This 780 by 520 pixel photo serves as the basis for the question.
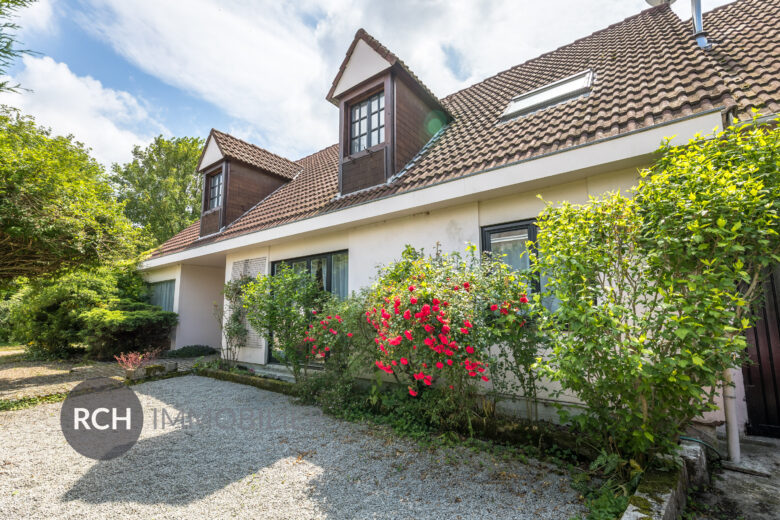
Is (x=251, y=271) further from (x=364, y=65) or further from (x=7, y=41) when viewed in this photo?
(x=364, y=65)

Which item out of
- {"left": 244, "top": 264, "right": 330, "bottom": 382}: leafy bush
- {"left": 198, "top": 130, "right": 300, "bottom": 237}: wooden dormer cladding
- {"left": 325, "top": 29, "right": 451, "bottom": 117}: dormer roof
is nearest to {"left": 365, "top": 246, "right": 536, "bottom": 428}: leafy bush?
{"left": 244, "top": 264, "right": 330, "bottom": 382}: leafy bush

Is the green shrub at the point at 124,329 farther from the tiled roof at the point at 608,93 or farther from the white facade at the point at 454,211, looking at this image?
the tiled roof at the point at 608,93

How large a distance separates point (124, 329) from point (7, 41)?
7460 millimetres

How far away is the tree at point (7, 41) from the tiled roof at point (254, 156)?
16.7ft

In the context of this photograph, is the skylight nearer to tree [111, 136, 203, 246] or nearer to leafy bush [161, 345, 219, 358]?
leafy bush [161, 345, 219, 358]

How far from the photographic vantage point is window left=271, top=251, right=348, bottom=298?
→ 6953mm

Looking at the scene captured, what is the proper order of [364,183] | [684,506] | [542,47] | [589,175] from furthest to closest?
[542,47] → [364,183] → [589,175] → [684,506]

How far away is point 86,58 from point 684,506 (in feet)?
38.2

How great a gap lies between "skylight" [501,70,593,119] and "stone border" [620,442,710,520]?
208 inches

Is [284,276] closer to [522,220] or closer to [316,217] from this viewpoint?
[316,217]

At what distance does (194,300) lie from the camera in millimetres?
11352

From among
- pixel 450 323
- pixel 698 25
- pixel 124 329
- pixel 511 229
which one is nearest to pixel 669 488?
pixel 450 323

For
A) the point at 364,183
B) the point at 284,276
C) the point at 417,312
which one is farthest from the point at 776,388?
the point at 284,276

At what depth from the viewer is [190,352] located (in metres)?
10.7
